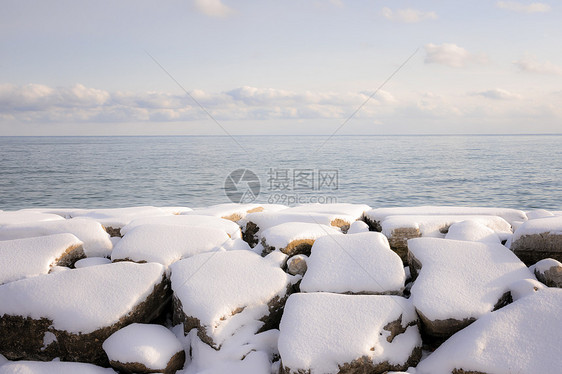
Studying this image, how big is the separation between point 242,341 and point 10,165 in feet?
110

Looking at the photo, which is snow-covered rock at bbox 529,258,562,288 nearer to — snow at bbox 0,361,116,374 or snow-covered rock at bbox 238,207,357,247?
snow-covered rock at bbox 238,207,357,247

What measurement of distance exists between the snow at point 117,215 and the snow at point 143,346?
8.51 ft

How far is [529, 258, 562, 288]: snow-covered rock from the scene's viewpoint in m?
3.62

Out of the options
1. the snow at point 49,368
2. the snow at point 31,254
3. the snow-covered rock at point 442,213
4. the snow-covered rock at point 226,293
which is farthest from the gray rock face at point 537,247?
the snow at point 31,254

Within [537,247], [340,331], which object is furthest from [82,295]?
[537,247]

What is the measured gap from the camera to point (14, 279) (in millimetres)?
3840

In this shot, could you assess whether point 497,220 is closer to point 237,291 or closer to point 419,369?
point 419,369

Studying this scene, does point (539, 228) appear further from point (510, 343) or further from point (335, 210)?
point (335, 210)

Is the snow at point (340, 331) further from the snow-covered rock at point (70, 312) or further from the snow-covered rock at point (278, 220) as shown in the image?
the snow-covered rock at point (278, 220)

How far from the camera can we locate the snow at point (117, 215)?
5632 mm

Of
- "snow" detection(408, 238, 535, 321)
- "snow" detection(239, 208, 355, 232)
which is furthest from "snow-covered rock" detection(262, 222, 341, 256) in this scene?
"snow" detection(408, 238, 535, 321)

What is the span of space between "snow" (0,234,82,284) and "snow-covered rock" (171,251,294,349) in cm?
140

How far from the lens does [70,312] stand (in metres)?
3.39

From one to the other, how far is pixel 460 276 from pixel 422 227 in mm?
1193
